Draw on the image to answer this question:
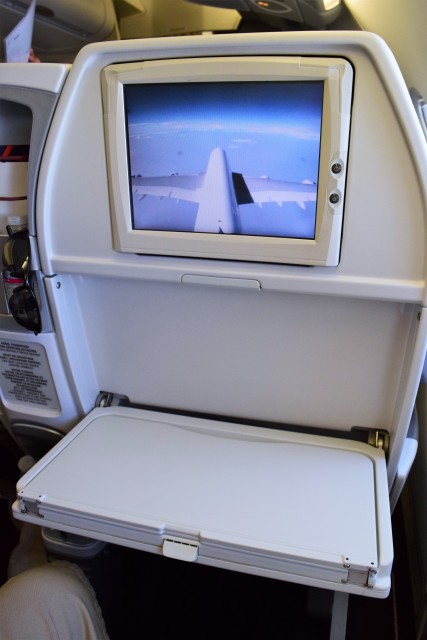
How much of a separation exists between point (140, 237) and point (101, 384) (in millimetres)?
532

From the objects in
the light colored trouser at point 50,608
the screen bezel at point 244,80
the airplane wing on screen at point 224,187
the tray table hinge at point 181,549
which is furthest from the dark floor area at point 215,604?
the airplane wing on screen at point 224,187

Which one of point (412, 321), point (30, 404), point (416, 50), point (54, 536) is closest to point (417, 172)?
point (412, 321)

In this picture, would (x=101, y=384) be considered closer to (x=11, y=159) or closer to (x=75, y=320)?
(x=75, y=320)

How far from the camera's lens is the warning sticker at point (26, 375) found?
132cm

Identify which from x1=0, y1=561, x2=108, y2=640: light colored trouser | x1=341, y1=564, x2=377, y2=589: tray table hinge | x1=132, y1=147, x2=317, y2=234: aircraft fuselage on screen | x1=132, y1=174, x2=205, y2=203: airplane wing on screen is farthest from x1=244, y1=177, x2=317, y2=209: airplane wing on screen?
x1=0, y1=561, x2=108, y2=640: light colored trouser

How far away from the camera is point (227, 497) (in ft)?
3.49

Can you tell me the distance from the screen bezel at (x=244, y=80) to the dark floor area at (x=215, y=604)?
95 cm

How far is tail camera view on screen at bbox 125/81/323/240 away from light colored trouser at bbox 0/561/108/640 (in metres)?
0.94

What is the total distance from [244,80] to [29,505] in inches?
41.4

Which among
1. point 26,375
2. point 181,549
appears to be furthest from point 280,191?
point 26,375

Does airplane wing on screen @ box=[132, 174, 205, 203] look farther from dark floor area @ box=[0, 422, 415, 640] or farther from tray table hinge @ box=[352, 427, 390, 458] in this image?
dark floor area @ box=[0, 422, 415, 640]

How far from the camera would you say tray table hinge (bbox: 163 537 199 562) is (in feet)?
3.23

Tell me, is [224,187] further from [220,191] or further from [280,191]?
[280,191]

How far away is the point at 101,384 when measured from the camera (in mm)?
1405
